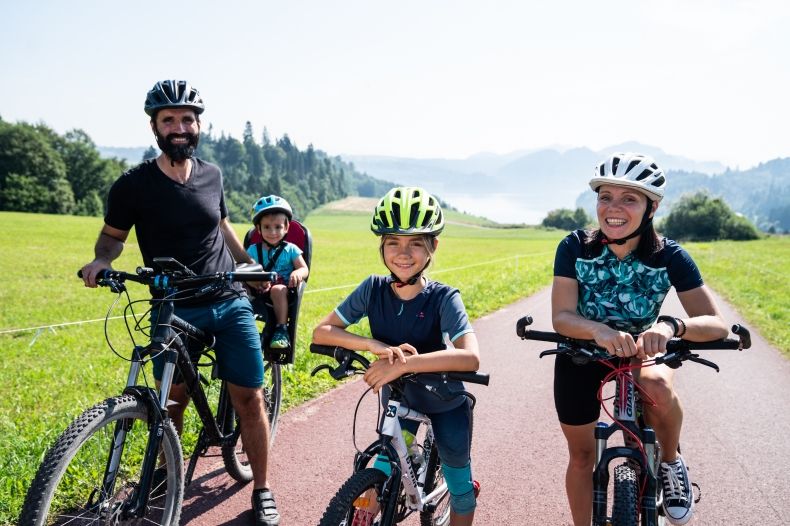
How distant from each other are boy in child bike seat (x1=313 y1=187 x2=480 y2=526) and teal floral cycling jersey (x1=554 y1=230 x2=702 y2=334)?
75cm

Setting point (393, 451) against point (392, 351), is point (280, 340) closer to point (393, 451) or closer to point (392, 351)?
point (393, 451)

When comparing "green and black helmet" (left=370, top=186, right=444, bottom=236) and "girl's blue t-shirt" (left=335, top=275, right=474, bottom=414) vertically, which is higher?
"green and black helmet" (left=370, top=186, right=444, bottom=236)

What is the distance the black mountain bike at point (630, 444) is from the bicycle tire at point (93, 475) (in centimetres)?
208

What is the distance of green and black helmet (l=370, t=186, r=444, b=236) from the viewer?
3123 mm

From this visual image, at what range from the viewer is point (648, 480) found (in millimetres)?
2934

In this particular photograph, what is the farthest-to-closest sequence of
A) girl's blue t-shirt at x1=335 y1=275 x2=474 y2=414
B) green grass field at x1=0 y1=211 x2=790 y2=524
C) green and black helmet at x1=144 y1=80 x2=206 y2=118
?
green grass field at x1=0 y1=211 x2=790 y2=524 → green and black helmet at x1=144 y1=80 x2=206 y2=118 → girl's blue t-shirt at x1=335 y1=275 x2=474 y2=414

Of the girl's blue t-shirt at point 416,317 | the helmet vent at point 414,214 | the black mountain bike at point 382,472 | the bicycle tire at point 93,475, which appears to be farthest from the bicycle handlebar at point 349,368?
the bicycle tire at point 93,475

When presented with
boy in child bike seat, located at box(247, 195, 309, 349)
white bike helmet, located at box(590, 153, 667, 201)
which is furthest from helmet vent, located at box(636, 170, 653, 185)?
boy in child bike seat, located at box(247, 195, 309, 349)

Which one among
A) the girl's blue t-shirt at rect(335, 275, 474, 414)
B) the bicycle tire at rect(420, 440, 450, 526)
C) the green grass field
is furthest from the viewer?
the green grass field

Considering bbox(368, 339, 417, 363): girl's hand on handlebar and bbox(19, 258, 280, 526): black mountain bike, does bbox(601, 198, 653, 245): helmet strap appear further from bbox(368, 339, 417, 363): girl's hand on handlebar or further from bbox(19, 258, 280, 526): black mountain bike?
Answer: bbox(19, 258, 280, 526): black mountain bike

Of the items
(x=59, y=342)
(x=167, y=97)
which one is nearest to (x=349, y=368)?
(x=167, y=97)

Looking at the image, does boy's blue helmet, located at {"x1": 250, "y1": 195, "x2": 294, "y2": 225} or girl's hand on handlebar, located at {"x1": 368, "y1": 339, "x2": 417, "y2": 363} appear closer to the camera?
girl's hand on handlebar, located at {"x1": 368, "y1": 339, "x2": 417, "y2": 363}

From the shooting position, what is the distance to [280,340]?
17.0 ft

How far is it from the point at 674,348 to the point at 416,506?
1599 millimetres
